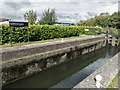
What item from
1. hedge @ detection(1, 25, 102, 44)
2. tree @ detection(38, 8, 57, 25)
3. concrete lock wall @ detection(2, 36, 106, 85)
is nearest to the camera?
concrete lock wall @ detection(2, 36, 106, 85)

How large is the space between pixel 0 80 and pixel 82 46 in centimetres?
955

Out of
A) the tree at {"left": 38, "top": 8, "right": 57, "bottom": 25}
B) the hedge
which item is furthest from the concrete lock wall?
the tree at {"left": 38, "top": 8, "right": 57, "bottom": 25}

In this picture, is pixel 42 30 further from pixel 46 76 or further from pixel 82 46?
pixel 46 76

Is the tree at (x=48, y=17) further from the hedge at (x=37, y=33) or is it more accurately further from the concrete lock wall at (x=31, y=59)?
the concrete lock wall at (x=31, y=59)

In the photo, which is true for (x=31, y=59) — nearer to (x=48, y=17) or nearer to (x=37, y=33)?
(x=37, y=33)

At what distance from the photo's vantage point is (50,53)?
7.90 m

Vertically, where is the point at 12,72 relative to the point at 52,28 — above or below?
below

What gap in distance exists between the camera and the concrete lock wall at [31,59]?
5.50 meters

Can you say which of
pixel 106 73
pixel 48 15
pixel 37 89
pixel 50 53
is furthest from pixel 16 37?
pixel 48 15

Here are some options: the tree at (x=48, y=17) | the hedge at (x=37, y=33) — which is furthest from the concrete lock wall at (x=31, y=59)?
the tree at (x=48, y=17)

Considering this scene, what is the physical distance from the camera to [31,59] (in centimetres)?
655

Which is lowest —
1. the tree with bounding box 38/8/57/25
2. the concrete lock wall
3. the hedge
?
the concrete lock wall

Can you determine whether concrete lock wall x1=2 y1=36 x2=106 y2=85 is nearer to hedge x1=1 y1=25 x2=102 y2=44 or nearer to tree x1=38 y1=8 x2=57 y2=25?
hedge x1=1 y1=25 x2=102 y2=44

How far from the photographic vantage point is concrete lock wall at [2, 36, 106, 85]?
216 inches
